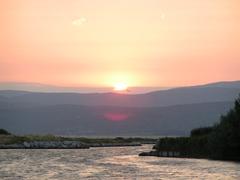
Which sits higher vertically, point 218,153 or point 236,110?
point 236,110

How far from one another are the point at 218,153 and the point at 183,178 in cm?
4100

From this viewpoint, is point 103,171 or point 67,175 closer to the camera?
point 67,175

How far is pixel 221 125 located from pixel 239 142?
5372 millimetres

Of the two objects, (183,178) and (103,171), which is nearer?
(183,178)

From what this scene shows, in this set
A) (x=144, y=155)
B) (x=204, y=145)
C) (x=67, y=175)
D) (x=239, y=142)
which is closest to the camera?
(x=67, y=175)

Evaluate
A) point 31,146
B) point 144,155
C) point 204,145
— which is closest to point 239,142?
point 204,145

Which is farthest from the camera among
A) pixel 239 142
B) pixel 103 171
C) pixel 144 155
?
pixel 144 155

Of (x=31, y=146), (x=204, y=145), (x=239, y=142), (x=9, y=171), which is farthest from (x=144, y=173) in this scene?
(x=31, y=146)

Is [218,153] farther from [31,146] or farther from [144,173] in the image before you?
[31,146]

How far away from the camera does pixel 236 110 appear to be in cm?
10850

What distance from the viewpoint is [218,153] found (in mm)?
108250

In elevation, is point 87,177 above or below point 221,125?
Result: below

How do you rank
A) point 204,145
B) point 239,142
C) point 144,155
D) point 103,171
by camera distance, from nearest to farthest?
point 103,171
point 239,142
point 204,145
point 144,155

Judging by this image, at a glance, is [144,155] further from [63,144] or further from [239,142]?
[63,144]
